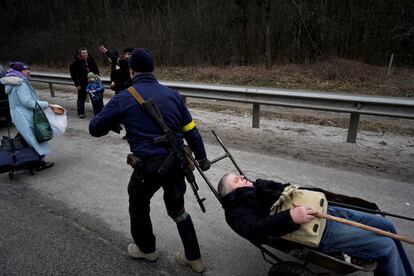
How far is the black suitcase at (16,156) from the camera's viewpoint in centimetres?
492

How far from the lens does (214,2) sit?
19.1 meters

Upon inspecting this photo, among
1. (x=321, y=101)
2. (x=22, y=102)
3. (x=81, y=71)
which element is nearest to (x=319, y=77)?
(x=321, y=101)

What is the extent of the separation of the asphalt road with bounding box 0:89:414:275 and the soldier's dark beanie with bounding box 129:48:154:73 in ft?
6.05

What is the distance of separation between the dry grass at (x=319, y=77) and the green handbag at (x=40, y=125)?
9749mm

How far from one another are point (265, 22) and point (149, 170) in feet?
55.1

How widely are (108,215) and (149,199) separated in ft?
4.06

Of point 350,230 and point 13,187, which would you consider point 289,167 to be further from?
point 13,187

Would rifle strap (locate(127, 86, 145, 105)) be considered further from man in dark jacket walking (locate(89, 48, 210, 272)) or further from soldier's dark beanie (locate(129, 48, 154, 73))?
soldier's dark beanie (locate(129, 48, 154, 73))

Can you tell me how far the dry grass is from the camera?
12.0 meters

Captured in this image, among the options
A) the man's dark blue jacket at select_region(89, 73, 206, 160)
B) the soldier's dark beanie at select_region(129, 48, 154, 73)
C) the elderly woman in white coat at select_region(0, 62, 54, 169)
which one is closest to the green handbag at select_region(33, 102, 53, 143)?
the elderly woman in white coat at select_region(0, 62, 54, 169)

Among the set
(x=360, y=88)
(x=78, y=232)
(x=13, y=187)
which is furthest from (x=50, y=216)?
(x=360, y=88)

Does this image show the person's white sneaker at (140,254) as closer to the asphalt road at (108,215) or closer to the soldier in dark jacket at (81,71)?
the asphalt road at (108,215)

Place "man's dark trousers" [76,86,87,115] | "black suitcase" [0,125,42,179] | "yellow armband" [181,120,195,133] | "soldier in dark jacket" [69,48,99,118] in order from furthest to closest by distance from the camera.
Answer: "man's dark trousers" [76,86,87,115]
"soldier in dark jacket" [69,48,99,118]
"black suitcase" [0,125,42,179]
"yellow armband" [181,120,195,133]

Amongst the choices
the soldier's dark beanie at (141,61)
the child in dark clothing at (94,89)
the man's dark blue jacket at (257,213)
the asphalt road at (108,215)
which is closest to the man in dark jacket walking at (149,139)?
the soldier's dark beanie at (141,61)
